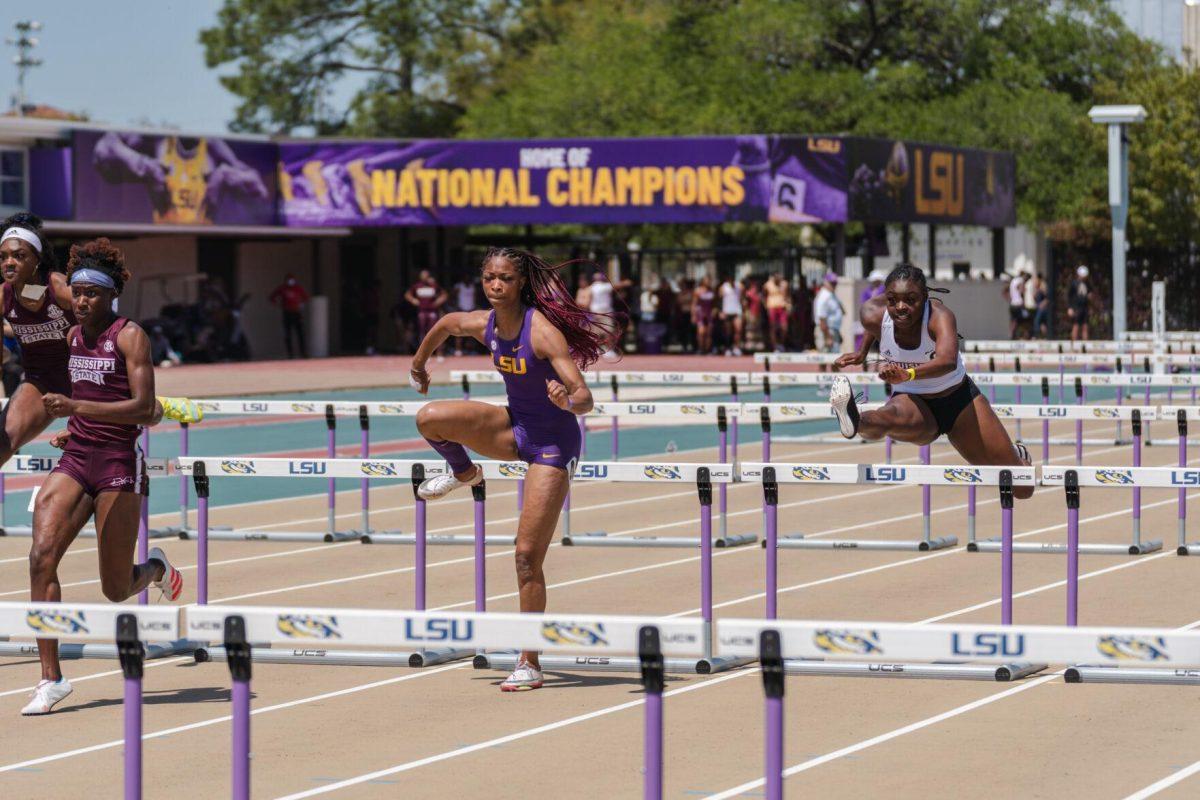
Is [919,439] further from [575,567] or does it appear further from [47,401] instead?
[47,401]

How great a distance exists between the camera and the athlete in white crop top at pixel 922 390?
11375mm

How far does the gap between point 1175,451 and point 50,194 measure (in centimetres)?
2460

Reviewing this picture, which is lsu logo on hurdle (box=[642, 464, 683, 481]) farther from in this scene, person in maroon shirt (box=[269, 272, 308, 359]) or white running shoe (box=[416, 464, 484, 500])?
person in maroon shirt (box=[269, 272, 308, 359])

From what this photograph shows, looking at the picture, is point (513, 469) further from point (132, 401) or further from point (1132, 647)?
point (1132, 647)

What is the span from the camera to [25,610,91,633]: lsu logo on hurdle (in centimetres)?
621

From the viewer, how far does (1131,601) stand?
11.9m

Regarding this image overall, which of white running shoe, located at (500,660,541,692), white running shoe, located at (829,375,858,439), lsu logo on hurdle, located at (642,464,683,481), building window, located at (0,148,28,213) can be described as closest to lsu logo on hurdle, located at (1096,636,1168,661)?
white running shoe, located at (500,660,541,692)

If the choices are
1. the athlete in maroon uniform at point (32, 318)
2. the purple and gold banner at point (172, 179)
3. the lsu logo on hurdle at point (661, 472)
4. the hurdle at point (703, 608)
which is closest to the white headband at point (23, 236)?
the athlete in maroon uniform at point (32, 318)

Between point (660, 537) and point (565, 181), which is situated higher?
point (565, 181)

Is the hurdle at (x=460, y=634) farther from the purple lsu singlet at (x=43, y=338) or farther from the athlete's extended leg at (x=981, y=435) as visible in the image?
the athlete's extended leg at (x=981, y=435)

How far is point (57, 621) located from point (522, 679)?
3.45m

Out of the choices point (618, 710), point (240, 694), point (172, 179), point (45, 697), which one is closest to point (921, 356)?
point (618, 710)

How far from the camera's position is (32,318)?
10172 mm

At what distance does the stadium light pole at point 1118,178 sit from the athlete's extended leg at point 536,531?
24.6 m
